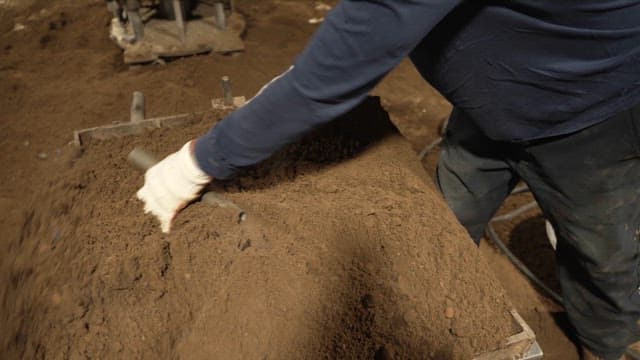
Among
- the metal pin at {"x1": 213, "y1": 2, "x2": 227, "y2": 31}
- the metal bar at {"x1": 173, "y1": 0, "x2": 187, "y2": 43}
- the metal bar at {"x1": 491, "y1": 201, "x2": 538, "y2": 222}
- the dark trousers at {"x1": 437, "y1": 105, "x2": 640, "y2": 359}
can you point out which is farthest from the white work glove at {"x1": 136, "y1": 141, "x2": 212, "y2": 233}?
the metal pin at {"x1": 213, "y1": 2, "x2": 227, "y2": 31}

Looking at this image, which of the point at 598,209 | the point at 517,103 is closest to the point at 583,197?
the point at 598,209

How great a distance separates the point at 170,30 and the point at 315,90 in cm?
273

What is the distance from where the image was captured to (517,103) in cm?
115

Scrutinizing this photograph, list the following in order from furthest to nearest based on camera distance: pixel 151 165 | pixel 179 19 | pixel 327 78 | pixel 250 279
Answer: pixel 179 19 < pixel 151 165 < pixel 250 279 < pixel 327 78

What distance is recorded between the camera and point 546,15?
0.96 metres

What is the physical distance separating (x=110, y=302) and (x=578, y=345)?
171 cm

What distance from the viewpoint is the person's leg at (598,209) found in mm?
1205

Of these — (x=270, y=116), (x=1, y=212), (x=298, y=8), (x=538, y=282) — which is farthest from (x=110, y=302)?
(x=298, y=8)

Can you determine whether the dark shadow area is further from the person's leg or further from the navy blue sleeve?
the navy blue sleeve

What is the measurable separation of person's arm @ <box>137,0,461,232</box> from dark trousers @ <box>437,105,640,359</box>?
0.64 metres

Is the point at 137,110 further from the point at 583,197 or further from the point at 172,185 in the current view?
the point at 583,197

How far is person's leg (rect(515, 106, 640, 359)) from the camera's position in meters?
1.21

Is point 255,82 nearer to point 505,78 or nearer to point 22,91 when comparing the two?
point 22,91

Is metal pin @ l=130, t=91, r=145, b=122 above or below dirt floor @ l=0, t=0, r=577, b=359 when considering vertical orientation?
below
